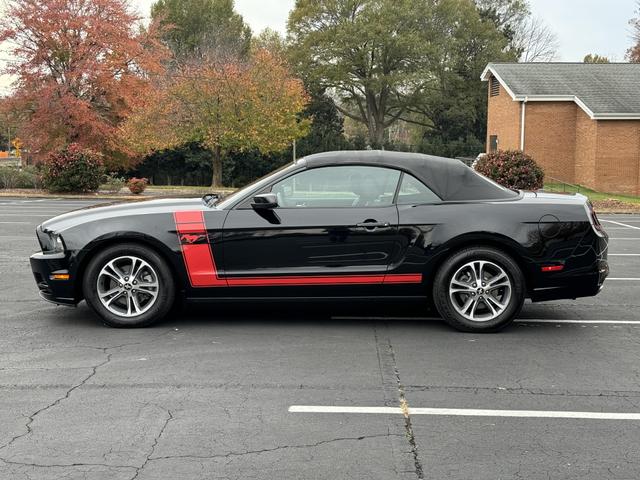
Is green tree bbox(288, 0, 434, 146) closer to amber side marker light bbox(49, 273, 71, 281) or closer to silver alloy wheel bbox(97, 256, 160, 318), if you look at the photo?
silver alloy wheel bbox(97, 256, 160, 318)

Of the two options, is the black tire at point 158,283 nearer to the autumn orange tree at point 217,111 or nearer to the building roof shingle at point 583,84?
the autumn orange tree at point 217,111

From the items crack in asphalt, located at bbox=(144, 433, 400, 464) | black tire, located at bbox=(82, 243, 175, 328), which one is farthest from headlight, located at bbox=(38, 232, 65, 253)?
crack in asphalt, located at bbox=(144, 433, 400, 464)

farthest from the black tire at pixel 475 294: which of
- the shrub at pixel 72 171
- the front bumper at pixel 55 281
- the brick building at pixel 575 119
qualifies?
the brick building at pixel 575 119

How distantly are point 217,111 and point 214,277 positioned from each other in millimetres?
27723

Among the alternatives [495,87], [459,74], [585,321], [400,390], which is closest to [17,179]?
[495,87]

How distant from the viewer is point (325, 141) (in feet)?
166

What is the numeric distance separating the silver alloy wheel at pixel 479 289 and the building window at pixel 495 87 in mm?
30965

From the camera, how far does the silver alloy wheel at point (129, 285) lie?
6.51 m

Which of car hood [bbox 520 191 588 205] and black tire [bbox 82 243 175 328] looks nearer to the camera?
black tire [bbox 82 243 175 328]

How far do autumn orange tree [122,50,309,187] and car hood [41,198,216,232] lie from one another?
1043 inches

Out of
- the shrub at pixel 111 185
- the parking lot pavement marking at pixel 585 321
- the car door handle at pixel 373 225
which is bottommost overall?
the shrub at pixel 111 185

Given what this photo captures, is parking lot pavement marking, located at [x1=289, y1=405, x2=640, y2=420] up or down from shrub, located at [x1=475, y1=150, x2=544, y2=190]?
up

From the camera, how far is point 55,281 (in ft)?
21.5

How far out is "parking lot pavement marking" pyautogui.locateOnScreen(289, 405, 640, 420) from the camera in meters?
4.39
